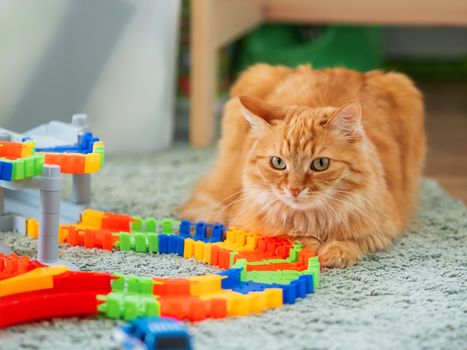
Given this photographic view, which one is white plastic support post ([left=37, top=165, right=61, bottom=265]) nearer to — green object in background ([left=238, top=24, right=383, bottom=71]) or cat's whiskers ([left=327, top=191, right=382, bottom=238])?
cat's whiskers ([left=327, top=191, right=382, bottom=238])

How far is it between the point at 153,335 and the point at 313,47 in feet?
8.43

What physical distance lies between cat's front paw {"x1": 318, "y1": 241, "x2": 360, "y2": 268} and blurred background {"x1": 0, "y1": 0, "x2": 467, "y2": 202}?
33.7 inches

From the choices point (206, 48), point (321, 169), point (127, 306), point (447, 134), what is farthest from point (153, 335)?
point (447, 134)

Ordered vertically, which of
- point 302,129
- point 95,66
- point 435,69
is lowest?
point 302,129

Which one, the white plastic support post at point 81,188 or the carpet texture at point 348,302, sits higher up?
the white plastic support post at point 81,188

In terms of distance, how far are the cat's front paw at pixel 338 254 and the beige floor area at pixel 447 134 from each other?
0.79 metres

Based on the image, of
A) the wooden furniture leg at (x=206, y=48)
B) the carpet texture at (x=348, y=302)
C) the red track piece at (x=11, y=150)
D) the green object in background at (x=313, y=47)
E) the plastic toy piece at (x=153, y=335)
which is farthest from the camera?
the green object in background at (x=313, y=47)

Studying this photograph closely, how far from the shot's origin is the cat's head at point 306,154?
6.02 feet

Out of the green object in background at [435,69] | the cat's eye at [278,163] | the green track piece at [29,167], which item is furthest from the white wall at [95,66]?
the green object in background at [435,69]

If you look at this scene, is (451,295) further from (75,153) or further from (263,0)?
(263,0)

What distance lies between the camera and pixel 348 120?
1.86m

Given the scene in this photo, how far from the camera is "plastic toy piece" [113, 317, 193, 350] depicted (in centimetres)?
137

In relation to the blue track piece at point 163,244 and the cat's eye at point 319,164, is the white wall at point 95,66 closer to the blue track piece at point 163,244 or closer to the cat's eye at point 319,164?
the blue track piece at point 163,244

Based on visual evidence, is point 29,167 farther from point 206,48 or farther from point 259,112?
point 206,48
